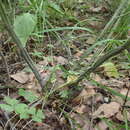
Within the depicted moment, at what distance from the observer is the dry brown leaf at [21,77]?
128cm

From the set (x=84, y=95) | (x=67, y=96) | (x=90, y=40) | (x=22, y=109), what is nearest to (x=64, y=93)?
(x=67, y=96)

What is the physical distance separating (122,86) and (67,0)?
1.08m

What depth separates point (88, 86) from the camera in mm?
1264

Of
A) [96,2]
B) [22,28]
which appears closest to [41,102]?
[22,28]

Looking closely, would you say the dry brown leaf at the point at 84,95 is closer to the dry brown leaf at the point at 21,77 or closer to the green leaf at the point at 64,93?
the green leaf at the point at 64,93

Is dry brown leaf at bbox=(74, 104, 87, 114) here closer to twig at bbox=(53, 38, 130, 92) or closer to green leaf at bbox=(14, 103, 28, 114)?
twig at bbox=(53, 38, 130, 92)

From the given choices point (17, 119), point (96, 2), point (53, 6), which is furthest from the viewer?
point (96, 2)

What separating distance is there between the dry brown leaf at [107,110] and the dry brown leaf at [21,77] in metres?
0.40

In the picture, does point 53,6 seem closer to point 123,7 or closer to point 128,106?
point 123,7

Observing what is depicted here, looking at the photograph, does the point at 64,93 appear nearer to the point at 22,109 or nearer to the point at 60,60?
the point at 22,109

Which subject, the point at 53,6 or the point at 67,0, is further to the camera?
the point at 67,0

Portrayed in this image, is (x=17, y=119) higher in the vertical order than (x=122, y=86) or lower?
higher

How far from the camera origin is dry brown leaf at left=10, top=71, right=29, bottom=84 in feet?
4.19

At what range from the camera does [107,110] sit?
1.16m
